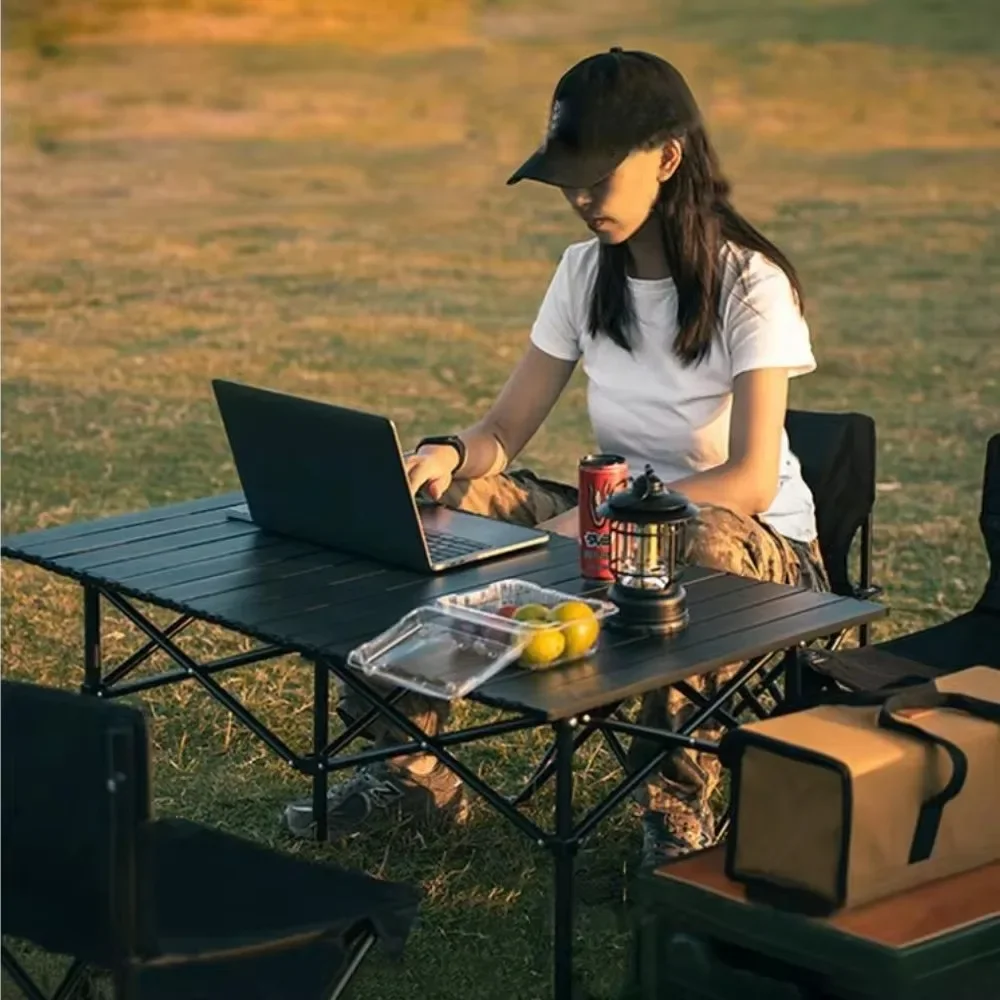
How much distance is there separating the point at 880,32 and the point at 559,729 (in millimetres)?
15458

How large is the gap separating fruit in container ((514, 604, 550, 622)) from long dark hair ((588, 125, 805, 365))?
40.4 inches

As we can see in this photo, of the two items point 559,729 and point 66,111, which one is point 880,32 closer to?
point 66,111

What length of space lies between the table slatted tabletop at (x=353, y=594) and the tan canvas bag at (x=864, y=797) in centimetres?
20

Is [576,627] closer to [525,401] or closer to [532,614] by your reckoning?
[532,614]

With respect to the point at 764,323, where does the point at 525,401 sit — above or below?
below

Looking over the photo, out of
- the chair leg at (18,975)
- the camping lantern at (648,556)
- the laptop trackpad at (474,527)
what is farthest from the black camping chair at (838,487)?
the chair leg at (18,975)

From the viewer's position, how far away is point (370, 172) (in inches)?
588

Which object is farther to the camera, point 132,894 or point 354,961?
point 354,961

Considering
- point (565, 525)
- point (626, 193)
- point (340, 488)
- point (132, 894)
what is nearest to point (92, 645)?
point (340, 488)

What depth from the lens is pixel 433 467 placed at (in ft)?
13.4

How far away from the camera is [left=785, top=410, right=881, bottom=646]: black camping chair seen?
434 cm

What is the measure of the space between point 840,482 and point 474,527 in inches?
34.3

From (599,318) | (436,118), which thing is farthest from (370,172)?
(599,318)

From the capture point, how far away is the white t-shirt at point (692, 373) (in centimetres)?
404
